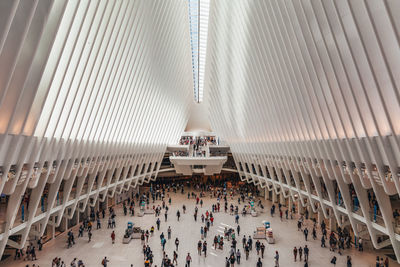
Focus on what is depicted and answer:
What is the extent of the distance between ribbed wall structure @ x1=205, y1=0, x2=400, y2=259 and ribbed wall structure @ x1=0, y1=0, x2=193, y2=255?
679 cm

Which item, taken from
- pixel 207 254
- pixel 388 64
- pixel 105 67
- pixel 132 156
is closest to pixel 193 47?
pixel 132 156

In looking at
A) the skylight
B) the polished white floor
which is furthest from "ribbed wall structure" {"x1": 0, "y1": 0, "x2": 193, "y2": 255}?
the polished white floor

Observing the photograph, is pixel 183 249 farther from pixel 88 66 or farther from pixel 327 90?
pixel 327 90

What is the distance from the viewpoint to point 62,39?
8938 mm

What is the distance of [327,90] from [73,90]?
33.6 feet

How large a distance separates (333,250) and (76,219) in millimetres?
16655

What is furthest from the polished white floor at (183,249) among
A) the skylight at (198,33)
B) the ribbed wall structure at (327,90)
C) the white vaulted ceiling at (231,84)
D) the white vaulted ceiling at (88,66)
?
the skylight at (198,33)

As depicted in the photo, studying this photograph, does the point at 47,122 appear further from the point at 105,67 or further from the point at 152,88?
the point at 152,88

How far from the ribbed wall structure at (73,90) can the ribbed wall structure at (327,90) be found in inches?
267

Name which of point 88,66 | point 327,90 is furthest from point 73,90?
point 327,90

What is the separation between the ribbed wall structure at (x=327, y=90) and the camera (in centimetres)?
820

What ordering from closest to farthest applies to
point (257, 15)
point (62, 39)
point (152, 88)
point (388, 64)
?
point (388, 64)
point (62, 39)
point (257, 15)
point (152, 88)

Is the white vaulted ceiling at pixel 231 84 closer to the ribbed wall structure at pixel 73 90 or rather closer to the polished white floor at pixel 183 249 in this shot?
the ribbed wall structure at pixel 73 90

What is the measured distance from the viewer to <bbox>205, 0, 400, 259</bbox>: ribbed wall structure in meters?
8.20
